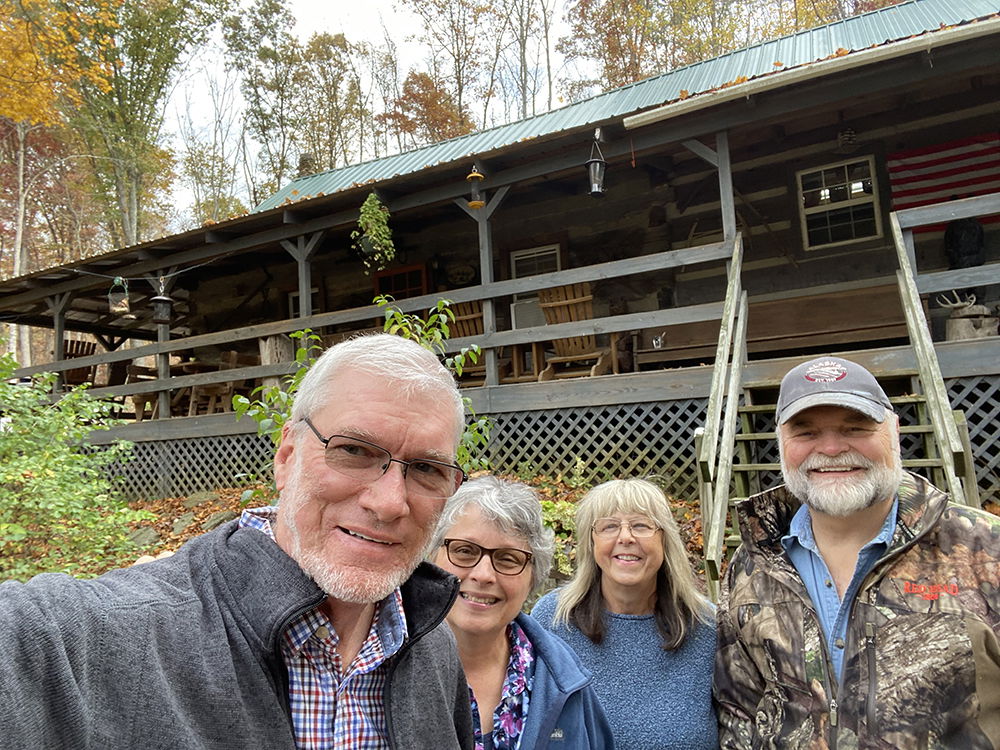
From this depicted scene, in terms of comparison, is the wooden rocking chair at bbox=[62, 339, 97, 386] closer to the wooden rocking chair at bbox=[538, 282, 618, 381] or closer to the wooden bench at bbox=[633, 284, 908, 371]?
the wooden rocking chair at bbox=[538, 282, 618, 381]

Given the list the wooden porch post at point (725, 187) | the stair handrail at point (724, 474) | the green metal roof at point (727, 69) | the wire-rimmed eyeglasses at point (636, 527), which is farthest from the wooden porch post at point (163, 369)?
the wire-rimmed eyeglasses at point (636, 527)

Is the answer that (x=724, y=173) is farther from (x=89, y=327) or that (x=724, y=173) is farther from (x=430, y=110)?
(x=430, y=110)

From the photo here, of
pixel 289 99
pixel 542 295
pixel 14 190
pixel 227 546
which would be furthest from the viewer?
pixel 289 99

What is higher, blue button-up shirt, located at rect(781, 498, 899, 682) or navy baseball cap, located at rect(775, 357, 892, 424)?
navy baseball cap, located at rect(775, 357, 892, 424)

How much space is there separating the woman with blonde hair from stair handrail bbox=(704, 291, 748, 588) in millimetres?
1413

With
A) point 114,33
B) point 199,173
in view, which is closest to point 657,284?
point 114,33

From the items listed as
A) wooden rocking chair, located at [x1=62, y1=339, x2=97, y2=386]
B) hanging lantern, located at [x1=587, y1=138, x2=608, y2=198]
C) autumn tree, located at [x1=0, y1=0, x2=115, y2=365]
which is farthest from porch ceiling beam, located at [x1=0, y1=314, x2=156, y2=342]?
hanging lantern, located at [x1=587, y1=138, x2=608, y2=198]

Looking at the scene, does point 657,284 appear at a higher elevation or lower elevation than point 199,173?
lower

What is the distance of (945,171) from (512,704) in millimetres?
9192

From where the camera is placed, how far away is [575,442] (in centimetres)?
757

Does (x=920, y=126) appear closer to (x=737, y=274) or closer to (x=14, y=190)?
(x=737, y=274)

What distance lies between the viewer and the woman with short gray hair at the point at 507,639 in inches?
71.2

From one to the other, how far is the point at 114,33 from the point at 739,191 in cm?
2188

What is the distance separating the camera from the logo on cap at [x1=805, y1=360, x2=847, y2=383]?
205 centimetres
